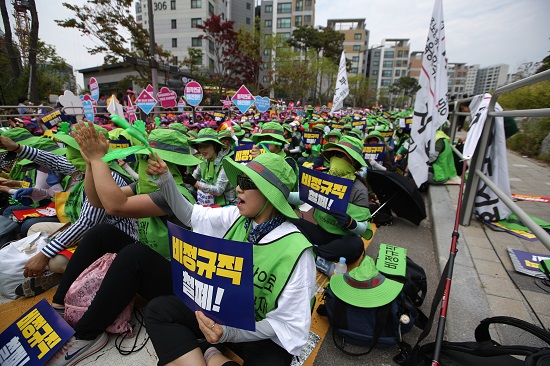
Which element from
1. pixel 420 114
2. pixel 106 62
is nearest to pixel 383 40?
pixel 106 62

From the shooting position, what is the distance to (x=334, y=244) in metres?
3.35

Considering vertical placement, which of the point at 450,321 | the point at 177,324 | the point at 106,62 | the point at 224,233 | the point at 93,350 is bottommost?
the point at 93,350

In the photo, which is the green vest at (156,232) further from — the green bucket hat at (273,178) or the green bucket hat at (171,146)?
the green bucket hat at (273,178)

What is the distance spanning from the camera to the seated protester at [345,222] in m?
3.26

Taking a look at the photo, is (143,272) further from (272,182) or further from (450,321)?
(450,321)

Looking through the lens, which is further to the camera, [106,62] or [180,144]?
[106,62]

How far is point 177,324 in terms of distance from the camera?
1.77 m

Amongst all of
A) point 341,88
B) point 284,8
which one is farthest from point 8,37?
point 284,8

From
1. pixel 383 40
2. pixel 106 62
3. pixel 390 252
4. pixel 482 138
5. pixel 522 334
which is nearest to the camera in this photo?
pixel 522 334

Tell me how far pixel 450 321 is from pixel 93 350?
286cm

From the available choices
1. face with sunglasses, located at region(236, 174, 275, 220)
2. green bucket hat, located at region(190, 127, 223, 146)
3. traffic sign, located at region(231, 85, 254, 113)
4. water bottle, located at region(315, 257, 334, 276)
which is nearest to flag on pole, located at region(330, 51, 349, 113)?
traffic sign, located at region(231, 85, 254, 113)

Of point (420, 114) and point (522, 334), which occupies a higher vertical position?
point (420, 114)

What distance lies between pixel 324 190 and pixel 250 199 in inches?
63.4

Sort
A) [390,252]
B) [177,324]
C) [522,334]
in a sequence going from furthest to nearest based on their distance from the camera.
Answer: [390,252] → [522,334] → [177,324]
